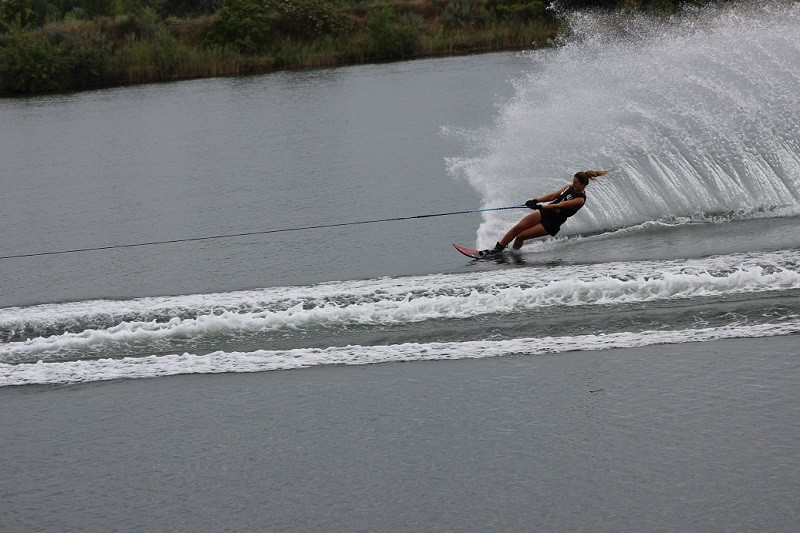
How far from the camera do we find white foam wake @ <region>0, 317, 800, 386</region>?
347 inches

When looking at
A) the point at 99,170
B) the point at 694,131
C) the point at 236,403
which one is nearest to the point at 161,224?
the point at 99,170

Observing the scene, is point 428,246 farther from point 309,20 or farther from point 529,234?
point 309,20

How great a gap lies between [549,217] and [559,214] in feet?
0.37

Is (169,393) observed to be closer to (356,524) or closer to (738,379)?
(356,524)

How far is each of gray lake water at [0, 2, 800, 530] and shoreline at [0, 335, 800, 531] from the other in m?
0.05

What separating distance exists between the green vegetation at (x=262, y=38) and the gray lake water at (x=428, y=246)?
12.4 meters

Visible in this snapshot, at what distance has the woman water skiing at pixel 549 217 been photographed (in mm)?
11289

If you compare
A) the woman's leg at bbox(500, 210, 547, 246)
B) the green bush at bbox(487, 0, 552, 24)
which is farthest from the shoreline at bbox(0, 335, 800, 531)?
the green bush at bbox(487, 0, 552, 24)

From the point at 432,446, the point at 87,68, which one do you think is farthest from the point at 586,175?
the point at 87,68

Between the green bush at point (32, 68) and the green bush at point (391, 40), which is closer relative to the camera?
the green bush at point (32, 68)

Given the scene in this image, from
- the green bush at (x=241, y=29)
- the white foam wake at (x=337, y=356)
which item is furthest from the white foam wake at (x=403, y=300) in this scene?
the green bush at (x=241, y=29)

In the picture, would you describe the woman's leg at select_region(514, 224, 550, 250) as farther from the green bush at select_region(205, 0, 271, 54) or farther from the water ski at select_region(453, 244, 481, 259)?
the green bush at select_region(205, 0, 271, 54)

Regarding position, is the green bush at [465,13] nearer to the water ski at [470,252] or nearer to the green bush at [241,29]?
the green bush at [241,29]

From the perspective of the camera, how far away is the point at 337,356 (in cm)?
911
